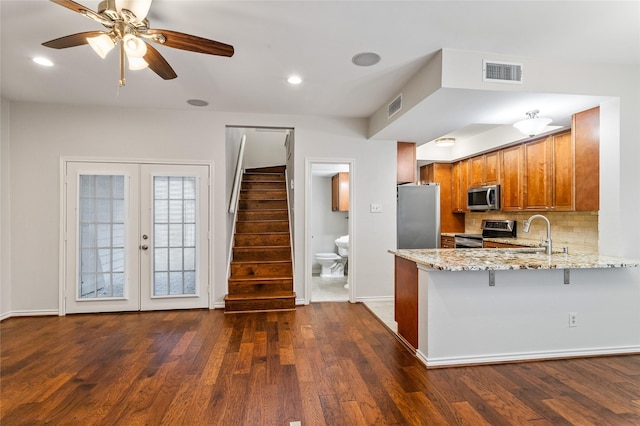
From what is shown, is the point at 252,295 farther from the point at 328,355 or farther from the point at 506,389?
the point at 506,389

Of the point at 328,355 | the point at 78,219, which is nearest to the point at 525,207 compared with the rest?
the point at 328,355

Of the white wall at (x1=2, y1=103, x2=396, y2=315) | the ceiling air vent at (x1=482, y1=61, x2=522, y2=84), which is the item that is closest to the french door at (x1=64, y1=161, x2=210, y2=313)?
the white wall at (x1=2, y1=103, x2=396, y2=315)

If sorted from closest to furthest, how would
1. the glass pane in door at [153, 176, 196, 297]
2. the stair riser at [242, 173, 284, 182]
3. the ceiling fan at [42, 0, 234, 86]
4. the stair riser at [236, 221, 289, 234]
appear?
the ceiling fan at [42, 0, 234, 86], the glass pane in door at [153, 176, 196, 297], the stair riser at [236, 221, 289, 234], the stair riser at [242, 173, 284, 182]

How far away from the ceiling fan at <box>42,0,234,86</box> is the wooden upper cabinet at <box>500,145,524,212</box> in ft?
14.0

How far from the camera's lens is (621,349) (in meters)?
2.85

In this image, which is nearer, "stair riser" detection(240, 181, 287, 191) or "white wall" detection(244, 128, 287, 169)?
"stair riser" detection(240, 181, 287, 191)

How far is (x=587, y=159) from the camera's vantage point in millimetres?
3189

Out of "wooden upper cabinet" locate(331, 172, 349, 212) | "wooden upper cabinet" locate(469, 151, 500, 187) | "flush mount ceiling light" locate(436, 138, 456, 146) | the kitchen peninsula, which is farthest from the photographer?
"wooden upper cabinet" locate(331, 172, 349, 212)

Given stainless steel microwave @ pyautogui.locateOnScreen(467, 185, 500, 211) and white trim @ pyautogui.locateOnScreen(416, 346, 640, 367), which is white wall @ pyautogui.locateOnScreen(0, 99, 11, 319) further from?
stainless steel microwave @ pyautogui.locateOnScreen(467, 185, 500, 211)

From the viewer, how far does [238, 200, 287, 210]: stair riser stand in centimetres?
561

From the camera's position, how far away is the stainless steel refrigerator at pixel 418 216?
16.0ft

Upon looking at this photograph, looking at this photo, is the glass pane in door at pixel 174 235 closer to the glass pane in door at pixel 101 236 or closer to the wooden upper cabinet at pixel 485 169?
the glass pane in door at pixel 101 236

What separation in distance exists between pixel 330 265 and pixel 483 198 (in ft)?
9.47

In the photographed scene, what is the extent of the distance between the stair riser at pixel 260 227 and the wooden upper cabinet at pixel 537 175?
3528 millimetres
